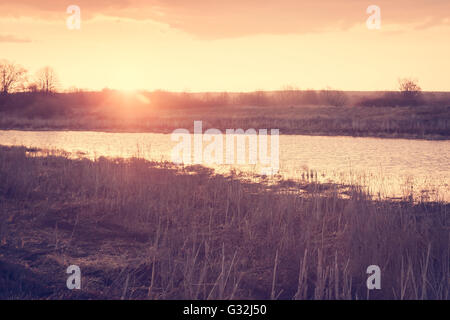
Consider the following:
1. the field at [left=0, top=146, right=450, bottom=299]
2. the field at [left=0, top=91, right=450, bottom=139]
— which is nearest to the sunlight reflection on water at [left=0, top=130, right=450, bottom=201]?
the field at [left=0, top=146, right=450, bottom=299]

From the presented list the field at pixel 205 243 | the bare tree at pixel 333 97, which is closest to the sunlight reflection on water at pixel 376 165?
the field at pixel 205 243

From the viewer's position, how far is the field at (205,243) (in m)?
4.44

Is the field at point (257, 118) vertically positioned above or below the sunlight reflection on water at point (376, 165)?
above

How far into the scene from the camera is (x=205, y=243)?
5168mm

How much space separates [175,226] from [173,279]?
2246mm

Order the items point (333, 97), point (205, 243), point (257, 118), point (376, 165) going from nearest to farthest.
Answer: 1. point (205, 243)
2. point (376, 165)
3. point (257, 118)
4. point (333, 97)

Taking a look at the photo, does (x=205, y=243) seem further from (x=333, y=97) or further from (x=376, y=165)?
(x=333, y=97)

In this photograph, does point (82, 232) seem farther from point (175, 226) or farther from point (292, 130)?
point (292, 130)

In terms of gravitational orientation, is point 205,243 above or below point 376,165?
below

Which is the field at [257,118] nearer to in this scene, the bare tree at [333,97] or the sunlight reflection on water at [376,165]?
the bare tree at [333,97]

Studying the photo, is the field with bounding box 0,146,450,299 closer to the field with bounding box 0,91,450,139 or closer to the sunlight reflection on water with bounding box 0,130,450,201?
the sunlight reflection on water with bounding box 0,130,450,201

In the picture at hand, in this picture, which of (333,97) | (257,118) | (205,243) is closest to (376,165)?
(205,243)
